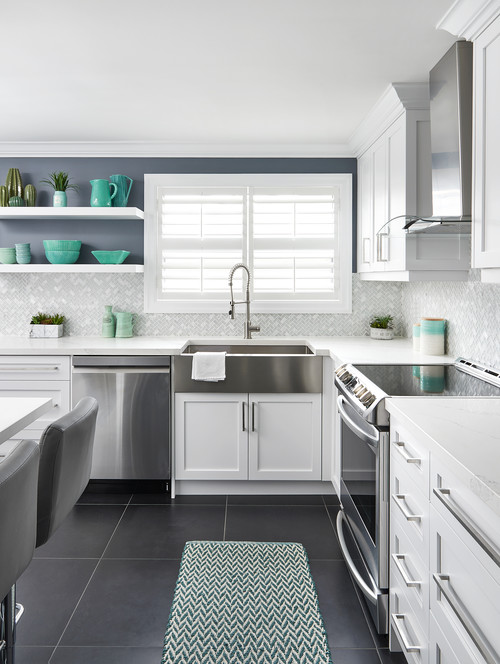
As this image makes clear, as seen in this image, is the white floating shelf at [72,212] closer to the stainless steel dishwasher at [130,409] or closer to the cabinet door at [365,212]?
the stainless steel dishwasher at [130,409]

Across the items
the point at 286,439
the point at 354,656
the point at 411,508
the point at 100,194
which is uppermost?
the point at 100,194

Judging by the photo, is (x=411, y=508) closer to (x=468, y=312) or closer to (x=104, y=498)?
(x=468, y=312)

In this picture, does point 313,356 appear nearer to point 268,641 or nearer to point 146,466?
point 146,466

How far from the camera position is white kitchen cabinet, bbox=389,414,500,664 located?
3.87 feet

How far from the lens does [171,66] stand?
104 inches

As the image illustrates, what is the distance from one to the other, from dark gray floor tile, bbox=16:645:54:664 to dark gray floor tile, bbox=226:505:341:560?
3.69ft

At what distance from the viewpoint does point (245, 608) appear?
2.32 meters

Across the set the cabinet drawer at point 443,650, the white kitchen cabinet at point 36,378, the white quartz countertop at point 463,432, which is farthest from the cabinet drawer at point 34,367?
the cabinet drawer at point 443,650

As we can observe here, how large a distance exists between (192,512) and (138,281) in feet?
5.94

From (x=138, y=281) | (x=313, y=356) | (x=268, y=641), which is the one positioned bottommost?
(x=268, y=641)

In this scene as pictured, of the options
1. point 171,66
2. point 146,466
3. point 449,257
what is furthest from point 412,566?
point 171,66

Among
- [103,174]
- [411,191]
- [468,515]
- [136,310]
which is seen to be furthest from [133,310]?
[468,515]

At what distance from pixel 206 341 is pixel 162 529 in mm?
1407

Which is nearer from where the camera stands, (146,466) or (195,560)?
(195,560)
